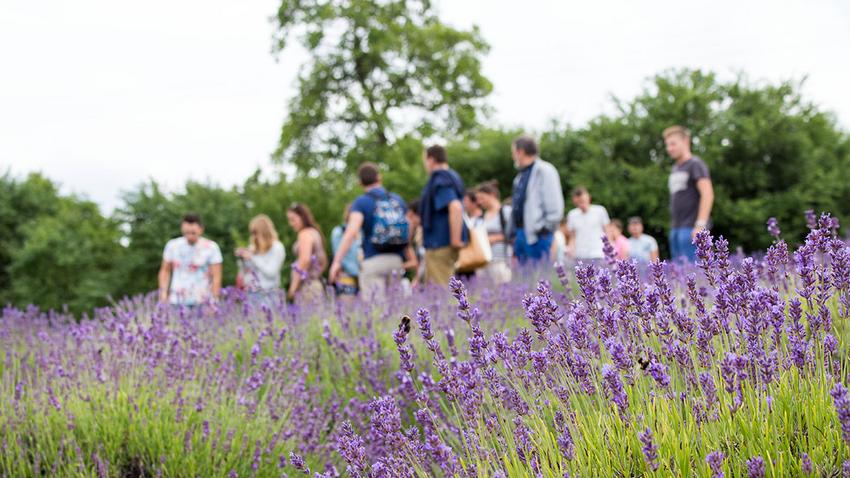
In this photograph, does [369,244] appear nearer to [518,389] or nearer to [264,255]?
[264,255]

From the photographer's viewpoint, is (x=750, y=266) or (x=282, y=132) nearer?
(x=750, y=266)

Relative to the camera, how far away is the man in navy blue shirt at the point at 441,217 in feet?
26.5

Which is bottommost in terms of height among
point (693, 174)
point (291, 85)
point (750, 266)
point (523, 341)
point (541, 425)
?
point (541, 425)

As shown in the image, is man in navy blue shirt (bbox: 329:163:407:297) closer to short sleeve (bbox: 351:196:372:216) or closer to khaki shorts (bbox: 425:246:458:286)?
short sleeve (bbox: 351:196:372:216)

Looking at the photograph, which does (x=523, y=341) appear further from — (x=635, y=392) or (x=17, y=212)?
(x=17, y=212)

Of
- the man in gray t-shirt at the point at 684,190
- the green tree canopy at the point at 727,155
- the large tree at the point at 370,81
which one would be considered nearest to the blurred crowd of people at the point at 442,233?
the man in gray t-shirt at the point at 684,190

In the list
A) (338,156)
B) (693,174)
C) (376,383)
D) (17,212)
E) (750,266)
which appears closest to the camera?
(750,266)

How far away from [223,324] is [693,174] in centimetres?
416

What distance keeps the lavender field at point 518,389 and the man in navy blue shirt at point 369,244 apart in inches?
91.9

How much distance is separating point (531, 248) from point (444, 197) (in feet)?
3.20

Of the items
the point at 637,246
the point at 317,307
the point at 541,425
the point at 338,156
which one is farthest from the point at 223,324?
the point at 338,156

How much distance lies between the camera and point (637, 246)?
1218 centimetres

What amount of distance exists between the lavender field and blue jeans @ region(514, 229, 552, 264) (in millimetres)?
2316

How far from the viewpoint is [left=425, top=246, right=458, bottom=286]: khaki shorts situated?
8281 millimetres
